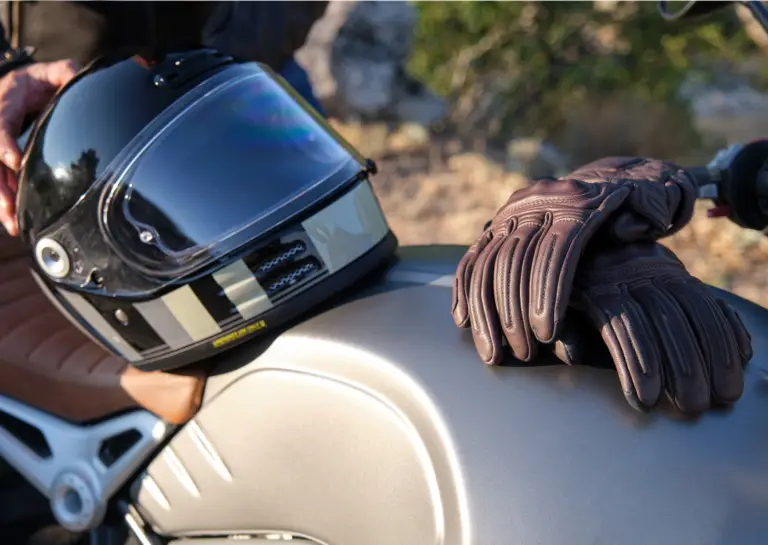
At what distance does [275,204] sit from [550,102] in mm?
3531

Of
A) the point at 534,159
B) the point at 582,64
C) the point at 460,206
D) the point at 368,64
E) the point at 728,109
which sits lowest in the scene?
the point at 728,109

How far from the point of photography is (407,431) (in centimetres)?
81

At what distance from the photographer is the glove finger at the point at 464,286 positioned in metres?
0.84

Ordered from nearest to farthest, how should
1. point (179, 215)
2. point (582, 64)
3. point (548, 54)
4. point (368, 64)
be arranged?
point (179, 215), point (582, 64), point (548, 54), point (368, 64)

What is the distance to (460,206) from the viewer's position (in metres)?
3.64

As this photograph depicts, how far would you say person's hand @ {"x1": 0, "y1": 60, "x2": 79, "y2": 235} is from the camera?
1103mm

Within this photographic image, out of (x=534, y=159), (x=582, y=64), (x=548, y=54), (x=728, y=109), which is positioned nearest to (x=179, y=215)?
(x=534, y=159)

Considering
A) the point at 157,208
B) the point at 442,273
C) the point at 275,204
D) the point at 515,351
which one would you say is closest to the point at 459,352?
the point at 515,351

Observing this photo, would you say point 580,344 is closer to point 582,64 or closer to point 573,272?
point 573,272

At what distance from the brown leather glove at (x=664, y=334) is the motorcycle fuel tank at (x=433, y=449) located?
0.10 ft

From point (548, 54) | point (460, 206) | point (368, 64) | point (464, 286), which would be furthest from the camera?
point (368, 64)

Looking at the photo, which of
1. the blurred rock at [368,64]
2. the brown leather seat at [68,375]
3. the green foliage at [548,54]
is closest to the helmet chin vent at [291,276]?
the brown leather seat at [68,375]

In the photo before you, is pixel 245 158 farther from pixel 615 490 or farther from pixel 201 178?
pixel 615 490

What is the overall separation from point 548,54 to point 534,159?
2.18 feet
